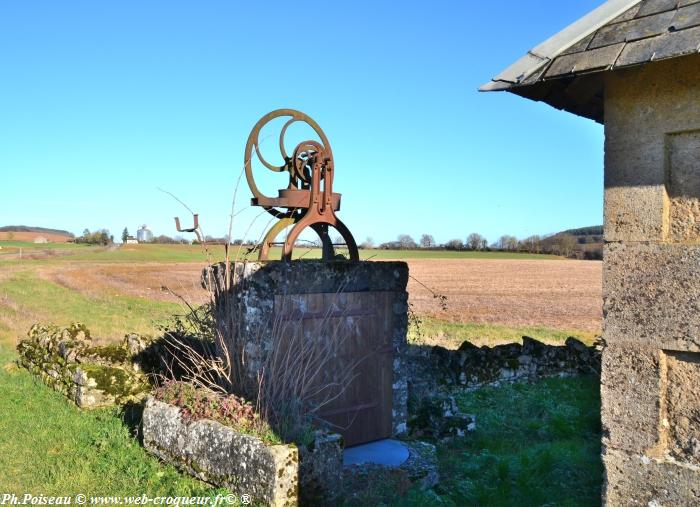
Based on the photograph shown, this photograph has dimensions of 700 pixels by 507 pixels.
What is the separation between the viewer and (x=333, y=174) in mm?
6895

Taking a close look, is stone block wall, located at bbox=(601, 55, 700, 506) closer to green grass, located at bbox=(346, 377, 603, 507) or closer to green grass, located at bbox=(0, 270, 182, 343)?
green grass, located at bbox=(346, 377, 603, 507)

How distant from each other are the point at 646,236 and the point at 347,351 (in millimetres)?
3581

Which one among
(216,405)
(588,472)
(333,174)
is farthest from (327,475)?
(333,174)

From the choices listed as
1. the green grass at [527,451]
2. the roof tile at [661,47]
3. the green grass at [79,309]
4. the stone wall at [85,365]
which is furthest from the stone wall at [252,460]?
the green grass at [79,309]

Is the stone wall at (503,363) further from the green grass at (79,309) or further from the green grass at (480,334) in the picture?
the green grass at (79,309)

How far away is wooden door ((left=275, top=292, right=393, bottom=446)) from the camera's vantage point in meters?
6.13

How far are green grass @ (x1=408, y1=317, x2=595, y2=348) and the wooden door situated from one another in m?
6.09

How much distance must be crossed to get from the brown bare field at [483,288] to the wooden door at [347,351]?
1.26 meters

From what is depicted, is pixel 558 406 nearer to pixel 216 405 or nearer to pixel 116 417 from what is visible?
pixel 216 405

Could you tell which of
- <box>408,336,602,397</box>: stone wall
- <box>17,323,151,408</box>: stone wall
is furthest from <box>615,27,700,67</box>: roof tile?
<box>17,323,151,408</box>: stone wall

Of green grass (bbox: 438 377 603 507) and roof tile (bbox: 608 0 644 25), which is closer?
roof tile (bbox: 608 0 644 25)

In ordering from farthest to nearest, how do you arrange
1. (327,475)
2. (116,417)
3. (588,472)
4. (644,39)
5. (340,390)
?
(116,417) → (340,390) → (588,472) → (327,475) → (644,39)

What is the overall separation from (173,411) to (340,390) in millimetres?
1688

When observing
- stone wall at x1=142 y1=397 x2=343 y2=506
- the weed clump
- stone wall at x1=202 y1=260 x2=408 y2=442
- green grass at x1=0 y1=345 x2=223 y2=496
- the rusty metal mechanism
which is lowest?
green grass at x1=0 y1=345 x2=223 y2=496
